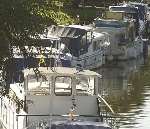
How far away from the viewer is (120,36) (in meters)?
51.0

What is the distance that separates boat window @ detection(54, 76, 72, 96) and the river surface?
6.17 metres

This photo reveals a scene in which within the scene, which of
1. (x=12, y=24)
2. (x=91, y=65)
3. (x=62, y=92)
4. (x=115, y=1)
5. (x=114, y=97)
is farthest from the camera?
(x=115, y=1)

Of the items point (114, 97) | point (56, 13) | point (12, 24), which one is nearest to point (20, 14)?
point (12, 24)

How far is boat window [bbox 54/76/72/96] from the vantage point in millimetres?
20547

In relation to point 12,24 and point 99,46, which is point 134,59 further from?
point 12,24

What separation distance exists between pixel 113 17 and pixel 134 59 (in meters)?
4.88

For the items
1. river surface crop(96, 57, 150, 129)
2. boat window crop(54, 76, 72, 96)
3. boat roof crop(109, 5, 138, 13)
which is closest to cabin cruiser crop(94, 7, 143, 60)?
river surface crop(96, 57, 150, 129)

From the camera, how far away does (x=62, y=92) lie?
67.4ft

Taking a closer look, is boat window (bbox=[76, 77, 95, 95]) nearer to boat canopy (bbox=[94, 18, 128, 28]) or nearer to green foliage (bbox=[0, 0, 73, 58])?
green foliage (bbox=[0, 0, 73, 58])

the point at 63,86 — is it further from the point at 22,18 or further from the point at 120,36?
the point at 120,36

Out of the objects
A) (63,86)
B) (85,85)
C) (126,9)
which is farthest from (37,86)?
(126,9)

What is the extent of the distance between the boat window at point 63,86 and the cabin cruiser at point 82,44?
19.0 meters

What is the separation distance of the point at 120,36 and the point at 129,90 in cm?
1476

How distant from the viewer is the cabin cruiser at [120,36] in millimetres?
49156
